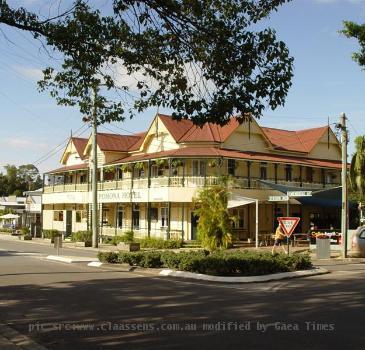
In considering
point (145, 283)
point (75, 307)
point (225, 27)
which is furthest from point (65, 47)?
point (145, 283)

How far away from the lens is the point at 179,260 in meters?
18.6

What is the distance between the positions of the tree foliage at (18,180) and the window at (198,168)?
7503 centimetres

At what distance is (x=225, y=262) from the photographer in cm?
1738

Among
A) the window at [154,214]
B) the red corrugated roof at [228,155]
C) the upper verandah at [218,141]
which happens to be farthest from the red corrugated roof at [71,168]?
the window at [154,214]

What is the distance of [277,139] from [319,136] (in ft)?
12.4

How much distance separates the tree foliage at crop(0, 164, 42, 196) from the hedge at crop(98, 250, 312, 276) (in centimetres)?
9328

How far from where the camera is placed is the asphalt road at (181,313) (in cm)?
817

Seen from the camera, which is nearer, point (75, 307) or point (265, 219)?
point (75, 307)

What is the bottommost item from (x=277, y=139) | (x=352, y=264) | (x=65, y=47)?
(x=352, y=264)

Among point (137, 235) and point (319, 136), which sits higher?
point (319, 136)

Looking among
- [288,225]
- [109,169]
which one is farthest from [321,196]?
[109,169]

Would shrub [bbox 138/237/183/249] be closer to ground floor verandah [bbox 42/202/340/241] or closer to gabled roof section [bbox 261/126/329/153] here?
ground floor verandah [bbox 42/202/340/241]

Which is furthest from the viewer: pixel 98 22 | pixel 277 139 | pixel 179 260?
pixel 277 139

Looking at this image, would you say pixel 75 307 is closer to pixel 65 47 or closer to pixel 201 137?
pixel 65 47
